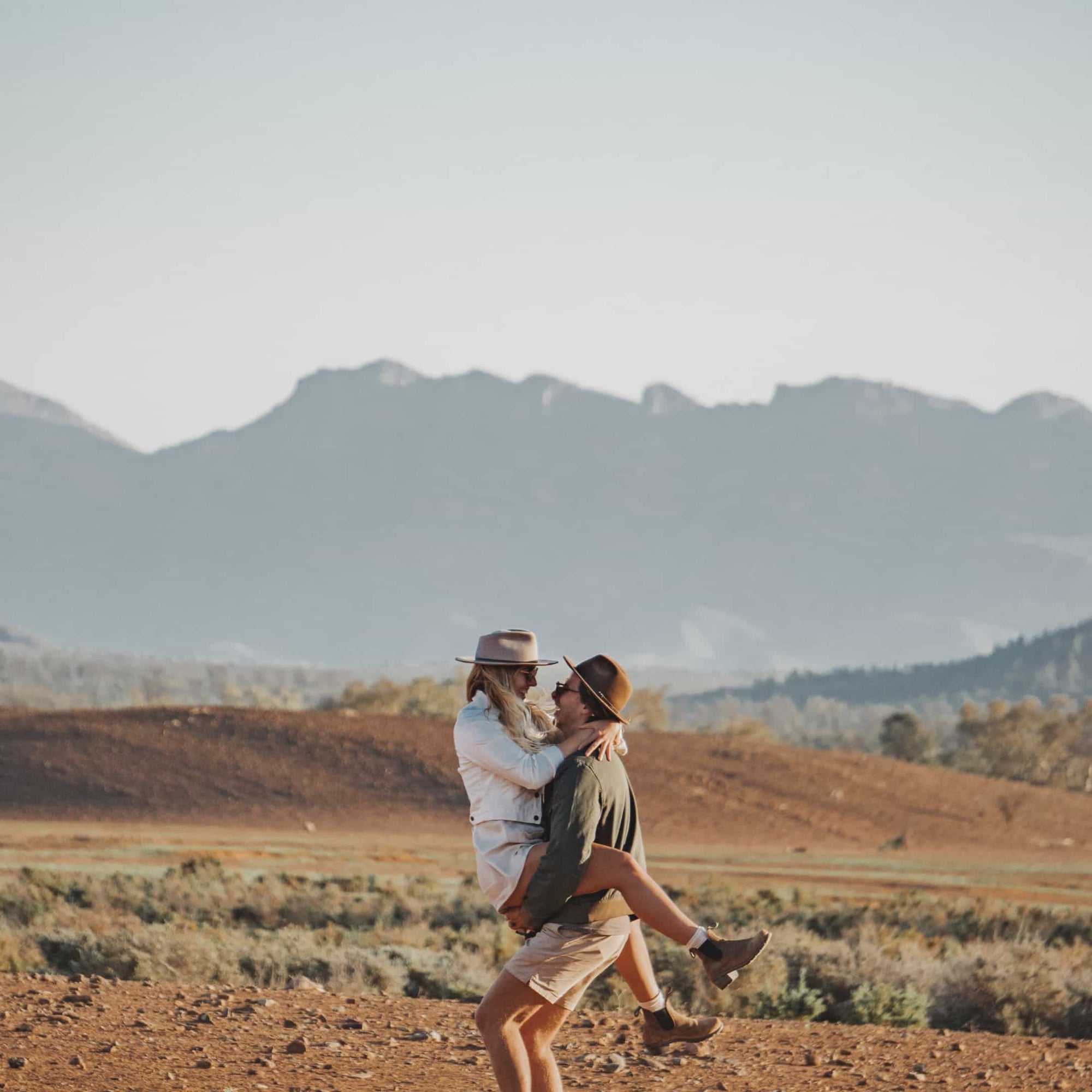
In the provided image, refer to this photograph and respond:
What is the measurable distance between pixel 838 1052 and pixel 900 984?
3.66 meters

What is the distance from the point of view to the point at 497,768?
635 cm

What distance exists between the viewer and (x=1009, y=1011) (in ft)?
40.2

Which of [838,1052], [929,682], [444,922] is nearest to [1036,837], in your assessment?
[444,922]

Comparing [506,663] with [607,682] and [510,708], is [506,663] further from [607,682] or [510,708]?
[607,682]

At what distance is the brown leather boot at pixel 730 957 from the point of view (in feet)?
20.9

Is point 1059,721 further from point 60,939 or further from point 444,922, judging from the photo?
point 60,939

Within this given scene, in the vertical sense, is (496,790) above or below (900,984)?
above

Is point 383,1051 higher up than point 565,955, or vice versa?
point 565,955

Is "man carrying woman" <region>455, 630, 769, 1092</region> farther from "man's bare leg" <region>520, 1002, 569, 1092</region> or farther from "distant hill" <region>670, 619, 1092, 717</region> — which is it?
"distant hill" <region>670, 619, 1092, 717</region>

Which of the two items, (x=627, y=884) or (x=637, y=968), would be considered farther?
(x=637, y=968)

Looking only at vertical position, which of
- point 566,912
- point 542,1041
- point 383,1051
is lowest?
point 383,1051

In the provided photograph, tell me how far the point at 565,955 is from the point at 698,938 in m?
0.53

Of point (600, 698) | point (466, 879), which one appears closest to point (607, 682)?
point (600, 698)

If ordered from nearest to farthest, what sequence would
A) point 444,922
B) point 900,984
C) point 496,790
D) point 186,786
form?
1. point 496,790
2. point 900,984
3. point 444,922
4. point 186,786
